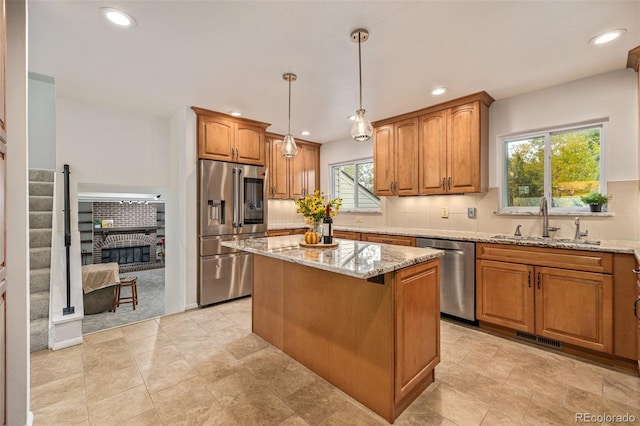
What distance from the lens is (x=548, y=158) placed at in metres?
3.05

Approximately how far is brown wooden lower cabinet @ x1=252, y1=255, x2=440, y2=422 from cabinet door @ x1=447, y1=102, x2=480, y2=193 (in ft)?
5.53

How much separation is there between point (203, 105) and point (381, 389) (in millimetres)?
3413

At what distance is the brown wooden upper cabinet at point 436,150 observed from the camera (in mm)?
3209

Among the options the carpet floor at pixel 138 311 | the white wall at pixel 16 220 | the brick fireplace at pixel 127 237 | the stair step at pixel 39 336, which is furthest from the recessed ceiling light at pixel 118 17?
the brick fireplace at pixel 127 237

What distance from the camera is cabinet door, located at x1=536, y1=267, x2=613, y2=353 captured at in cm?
221

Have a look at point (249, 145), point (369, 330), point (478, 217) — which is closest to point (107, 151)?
point (249, 145)

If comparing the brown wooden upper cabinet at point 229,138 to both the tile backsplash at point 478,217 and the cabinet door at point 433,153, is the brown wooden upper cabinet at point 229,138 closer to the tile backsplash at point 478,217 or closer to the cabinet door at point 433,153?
the tile backsplash at point 478,217

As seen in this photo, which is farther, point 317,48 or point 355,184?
point 355,184

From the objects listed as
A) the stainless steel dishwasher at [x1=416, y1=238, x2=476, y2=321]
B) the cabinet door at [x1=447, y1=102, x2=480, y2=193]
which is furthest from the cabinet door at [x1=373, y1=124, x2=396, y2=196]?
the stainless steel dishwasher at [x1=416, y1=238, x2=476, y2=321]

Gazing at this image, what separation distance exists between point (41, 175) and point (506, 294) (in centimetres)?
505

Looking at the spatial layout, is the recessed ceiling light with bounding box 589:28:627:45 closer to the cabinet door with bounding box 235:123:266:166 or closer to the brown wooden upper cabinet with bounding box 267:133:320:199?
the cabinet door with bounding box 235:123:266:166

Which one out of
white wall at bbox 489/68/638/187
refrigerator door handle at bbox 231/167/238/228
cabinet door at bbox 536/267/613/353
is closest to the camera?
cabinet door at bbox 536/267/613/353

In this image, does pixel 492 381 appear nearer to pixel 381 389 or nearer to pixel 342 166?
pixel 381 389

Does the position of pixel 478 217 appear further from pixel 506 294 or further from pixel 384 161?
pixel 384 161
